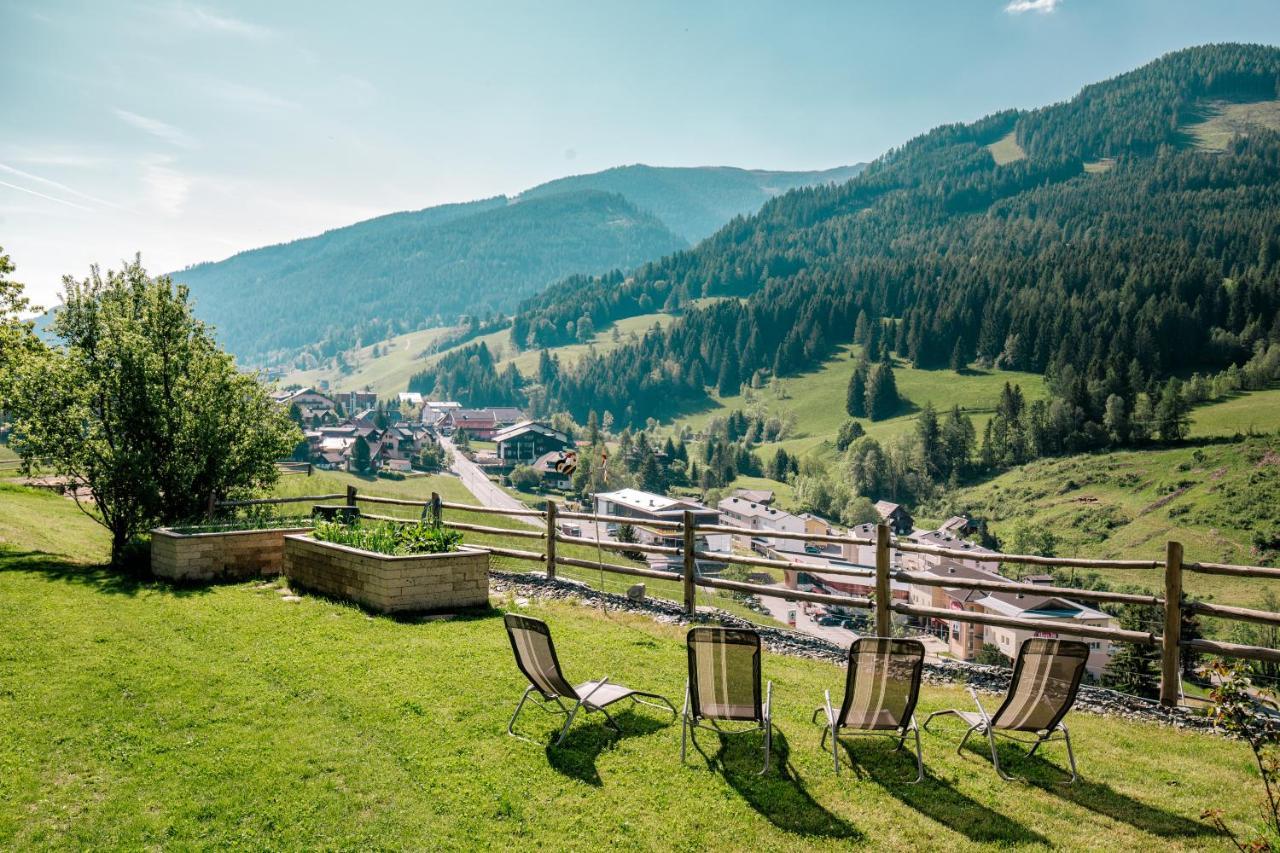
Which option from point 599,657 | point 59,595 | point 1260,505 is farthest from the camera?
point 1260,505

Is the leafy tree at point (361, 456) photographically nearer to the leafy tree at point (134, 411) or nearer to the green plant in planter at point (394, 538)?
the leafy tree at point (134, 411)

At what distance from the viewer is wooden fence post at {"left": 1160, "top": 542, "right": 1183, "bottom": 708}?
7.86 metres

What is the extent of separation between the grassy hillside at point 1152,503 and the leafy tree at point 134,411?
7315 cm

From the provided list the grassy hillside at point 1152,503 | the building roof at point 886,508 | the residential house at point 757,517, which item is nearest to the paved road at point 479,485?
the residential house at point 757,517

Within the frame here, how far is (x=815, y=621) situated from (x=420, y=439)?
98813 millimetres

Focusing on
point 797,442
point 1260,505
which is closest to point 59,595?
point 1260,505

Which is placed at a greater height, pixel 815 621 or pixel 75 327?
pixel 75 327

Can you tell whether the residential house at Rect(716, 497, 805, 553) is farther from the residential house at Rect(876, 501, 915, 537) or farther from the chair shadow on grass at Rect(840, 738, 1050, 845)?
the chair shadow on grass at Rect(840, 738, 1050, 845)

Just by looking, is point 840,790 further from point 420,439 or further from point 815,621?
point 420,439

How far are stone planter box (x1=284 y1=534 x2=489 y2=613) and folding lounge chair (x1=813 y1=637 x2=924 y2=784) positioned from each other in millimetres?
6236

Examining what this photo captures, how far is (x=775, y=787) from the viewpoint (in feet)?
18.2

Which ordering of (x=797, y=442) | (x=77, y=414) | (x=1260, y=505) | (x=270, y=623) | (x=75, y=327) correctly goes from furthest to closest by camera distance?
(x=797, y=442) → (x=1260, y=505) → (x=75, y=327) → (x=77, y=414) → (x=270, y=623)

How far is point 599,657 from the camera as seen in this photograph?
8625 mm

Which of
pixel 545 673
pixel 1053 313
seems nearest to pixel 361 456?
pixel 545 673
